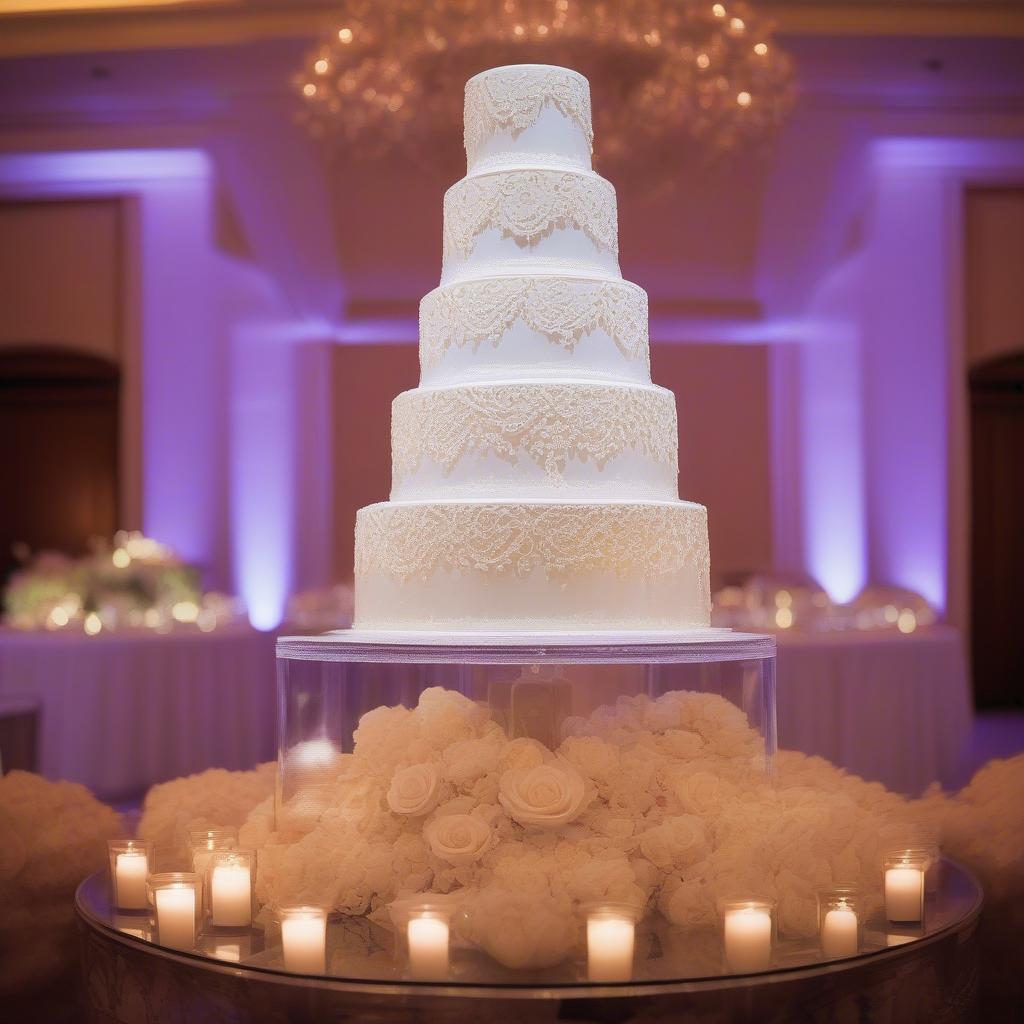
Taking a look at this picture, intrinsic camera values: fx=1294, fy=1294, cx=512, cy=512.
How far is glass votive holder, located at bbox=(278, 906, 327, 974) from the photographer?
2396mm

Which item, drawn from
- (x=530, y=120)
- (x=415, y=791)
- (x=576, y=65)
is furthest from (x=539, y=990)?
(x=576, y=65)

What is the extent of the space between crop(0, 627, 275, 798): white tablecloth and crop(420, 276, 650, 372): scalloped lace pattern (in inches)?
162

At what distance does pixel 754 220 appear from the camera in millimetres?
10922

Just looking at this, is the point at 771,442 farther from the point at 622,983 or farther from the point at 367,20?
the point at 622,983

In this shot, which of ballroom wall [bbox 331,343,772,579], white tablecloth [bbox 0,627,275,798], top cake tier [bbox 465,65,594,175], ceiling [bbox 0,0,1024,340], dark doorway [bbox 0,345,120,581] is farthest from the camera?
ballroom wall [bbox 331,343,772,579]

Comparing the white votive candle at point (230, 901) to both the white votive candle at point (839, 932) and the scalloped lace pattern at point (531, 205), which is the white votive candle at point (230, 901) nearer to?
the white votive candle at point (839, 932)

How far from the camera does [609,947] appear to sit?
2.36 meters

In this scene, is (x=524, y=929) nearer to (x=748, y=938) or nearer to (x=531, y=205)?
(x=748, y=938)

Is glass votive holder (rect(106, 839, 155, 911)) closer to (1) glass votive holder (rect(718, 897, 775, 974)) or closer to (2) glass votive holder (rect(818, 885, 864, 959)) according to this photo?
(1) glass votive holder (rect(718, 897, 775, 974))

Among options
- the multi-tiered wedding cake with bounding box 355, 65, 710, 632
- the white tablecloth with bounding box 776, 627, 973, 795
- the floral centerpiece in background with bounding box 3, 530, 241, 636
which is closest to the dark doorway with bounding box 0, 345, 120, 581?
the floral centerpiece in background with bounding box 3, 530, 241, 636

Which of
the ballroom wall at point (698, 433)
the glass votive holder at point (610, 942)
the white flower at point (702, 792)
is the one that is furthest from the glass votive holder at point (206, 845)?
the ballroom wall at point (698, 433)

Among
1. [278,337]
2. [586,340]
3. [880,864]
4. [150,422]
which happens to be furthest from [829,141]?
[880,864]

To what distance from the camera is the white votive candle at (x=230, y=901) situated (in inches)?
108

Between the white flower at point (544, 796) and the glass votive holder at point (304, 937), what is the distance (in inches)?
20.9
